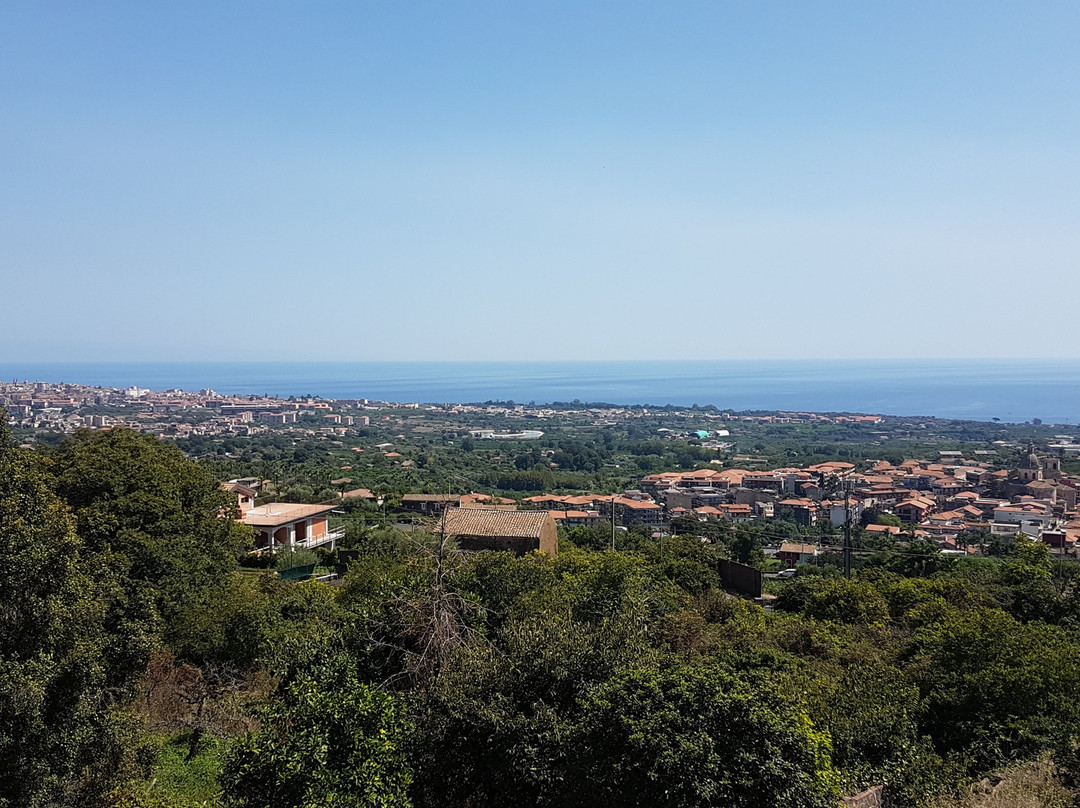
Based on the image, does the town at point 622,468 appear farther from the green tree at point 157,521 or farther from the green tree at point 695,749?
the green tree at point 695,749

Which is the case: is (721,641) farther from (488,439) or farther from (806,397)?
(806,397)

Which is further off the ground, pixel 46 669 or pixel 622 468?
pixel 46 669

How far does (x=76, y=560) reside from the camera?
755 cm

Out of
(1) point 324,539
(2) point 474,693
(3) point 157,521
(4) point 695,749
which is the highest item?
(4) point 695,749

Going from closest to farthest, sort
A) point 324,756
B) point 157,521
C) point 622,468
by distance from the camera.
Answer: point 324,756 < point 157,521 < point 622,468

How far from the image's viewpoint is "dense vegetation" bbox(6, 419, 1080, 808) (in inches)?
218

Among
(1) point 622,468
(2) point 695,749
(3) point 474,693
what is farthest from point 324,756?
(1) point 622,468

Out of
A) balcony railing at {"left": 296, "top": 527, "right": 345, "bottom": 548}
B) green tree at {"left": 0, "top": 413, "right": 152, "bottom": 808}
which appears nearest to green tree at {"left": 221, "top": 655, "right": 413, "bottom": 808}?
green tree at {"left": 0, "top": 413, "right": 152, "bottom": 808}

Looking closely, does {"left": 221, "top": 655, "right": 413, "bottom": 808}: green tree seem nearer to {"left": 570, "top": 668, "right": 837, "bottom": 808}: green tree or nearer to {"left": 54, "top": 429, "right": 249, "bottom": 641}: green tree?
{"left": 570, "top": 668, "right": 837, "bottom": 808}: green tree

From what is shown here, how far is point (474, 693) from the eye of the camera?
650 centimetres

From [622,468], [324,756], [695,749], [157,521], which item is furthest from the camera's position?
[622,468]

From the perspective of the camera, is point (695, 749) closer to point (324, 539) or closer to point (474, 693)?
point (474, 693)

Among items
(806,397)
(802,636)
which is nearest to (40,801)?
(802,636)

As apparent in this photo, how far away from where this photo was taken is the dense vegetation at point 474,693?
Result: 18.2 feet
